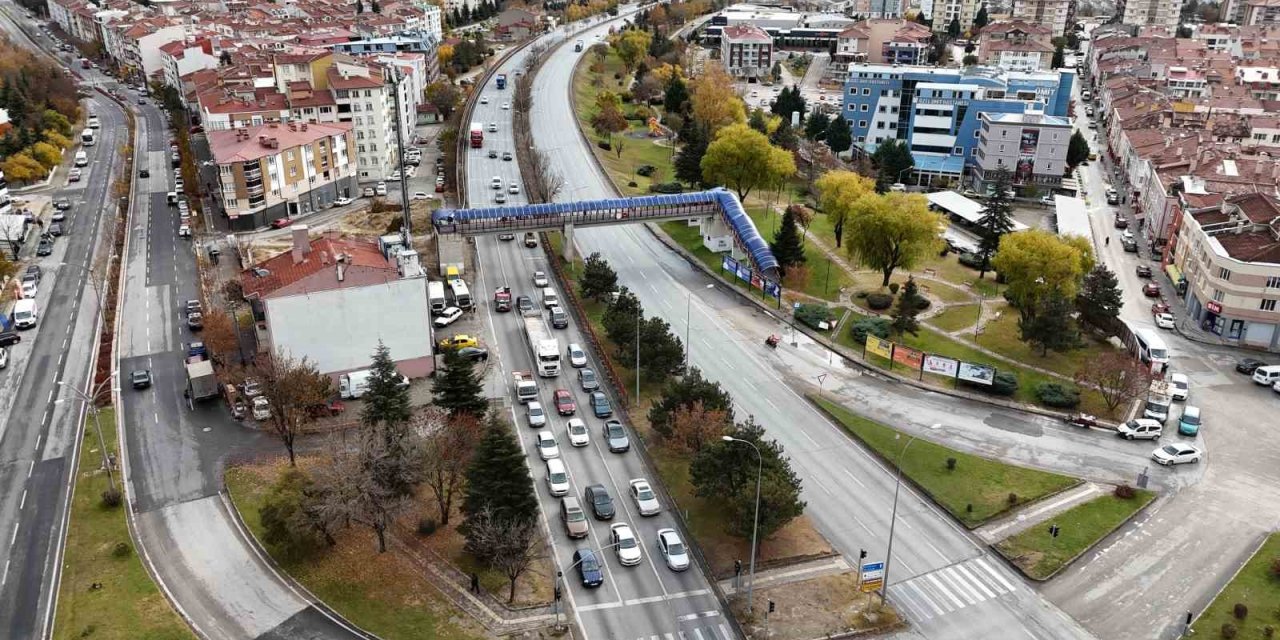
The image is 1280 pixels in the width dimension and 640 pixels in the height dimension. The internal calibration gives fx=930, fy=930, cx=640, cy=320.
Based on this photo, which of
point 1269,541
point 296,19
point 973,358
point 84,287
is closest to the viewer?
point 1269,541

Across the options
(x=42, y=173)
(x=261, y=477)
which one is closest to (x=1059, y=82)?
(x=261, y=477)

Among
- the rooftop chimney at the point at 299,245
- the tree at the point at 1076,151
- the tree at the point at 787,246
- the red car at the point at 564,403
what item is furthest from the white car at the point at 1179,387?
the tree at the point at 1076,151

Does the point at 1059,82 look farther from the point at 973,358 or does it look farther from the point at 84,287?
the point at 84,287

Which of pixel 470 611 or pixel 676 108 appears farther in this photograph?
pixel 676 108

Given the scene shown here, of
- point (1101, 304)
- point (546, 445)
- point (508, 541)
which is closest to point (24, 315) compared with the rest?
point (546, 445)

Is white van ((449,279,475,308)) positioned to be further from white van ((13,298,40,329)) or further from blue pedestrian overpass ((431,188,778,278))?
white van ((13,298,40,329))
